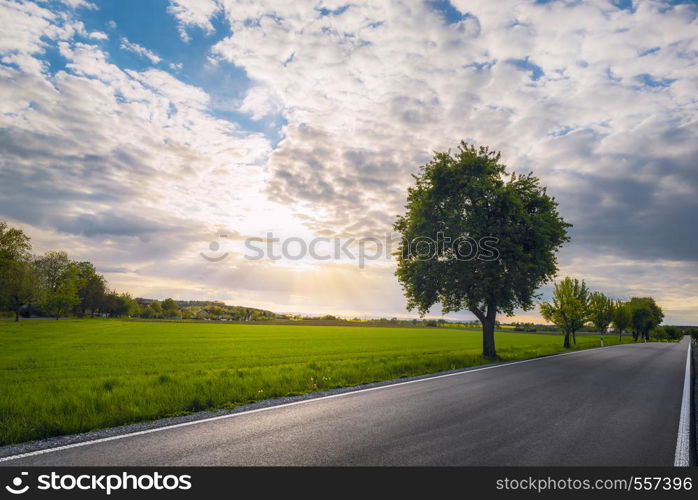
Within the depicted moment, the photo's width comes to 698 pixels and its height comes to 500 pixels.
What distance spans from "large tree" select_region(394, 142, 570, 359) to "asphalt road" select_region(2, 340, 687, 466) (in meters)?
12.4

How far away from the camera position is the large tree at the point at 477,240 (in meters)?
22.6

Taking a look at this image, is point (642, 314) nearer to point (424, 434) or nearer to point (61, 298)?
point (424, 434)

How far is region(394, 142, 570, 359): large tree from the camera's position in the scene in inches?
891

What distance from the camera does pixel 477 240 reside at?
22656mm

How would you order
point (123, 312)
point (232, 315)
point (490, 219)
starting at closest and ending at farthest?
point (490, 219) < point (123, 312) < point (232, 315)

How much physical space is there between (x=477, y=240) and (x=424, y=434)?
17.7 metres

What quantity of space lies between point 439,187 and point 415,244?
4.09 meters

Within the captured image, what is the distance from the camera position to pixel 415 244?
81.3ft

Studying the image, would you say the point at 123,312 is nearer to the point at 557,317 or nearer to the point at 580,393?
the point at 557,317

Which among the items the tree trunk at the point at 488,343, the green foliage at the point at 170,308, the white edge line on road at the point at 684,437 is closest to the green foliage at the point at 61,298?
the green foliage at the point at 170,308

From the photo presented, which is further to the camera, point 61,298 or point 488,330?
point 61,298

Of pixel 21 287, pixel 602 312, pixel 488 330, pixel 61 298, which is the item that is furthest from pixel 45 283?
pixel 602 312
